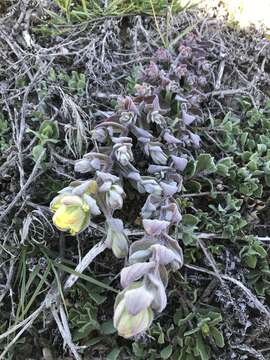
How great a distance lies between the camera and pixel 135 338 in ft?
4.96

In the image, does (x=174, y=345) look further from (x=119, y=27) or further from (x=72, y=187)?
(x=119, y=27)

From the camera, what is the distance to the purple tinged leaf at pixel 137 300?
1206 mm

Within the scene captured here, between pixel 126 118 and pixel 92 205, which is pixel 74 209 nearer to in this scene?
pixel 92 205

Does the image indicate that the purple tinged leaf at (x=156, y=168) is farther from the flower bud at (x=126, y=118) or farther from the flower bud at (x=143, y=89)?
the flower bud at (x=143, y=89)

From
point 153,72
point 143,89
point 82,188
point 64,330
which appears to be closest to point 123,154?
point 82,188

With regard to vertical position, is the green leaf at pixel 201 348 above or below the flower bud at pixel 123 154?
below

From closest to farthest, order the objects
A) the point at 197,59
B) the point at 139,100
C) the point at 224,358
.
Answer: the point at 224,358 < the point at 139,100 < the point at 197,59

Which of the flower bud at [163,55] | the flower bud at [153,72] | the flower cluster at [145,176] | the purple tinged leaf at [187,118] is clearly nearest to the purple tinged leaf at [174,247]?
the flower cluster at [145,176]

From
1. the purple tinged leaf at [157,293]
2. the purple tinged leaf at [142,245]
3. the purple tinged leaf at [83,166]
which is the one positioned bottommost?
the purple tinged leaf at [157,293]

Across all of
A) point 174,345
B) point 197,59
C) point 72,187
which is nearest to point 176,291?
point 174,345

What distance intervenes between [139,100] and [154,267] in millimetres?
638

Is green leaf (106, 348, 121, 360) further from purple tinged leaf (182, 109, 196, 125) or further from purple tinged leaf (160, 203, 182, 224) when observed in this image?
purple tinged leaf (182, 109, 196, 125)

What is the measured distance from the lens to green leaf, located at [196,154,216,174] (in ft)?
5.50

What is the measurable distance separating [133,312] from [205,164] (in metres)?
0.63
